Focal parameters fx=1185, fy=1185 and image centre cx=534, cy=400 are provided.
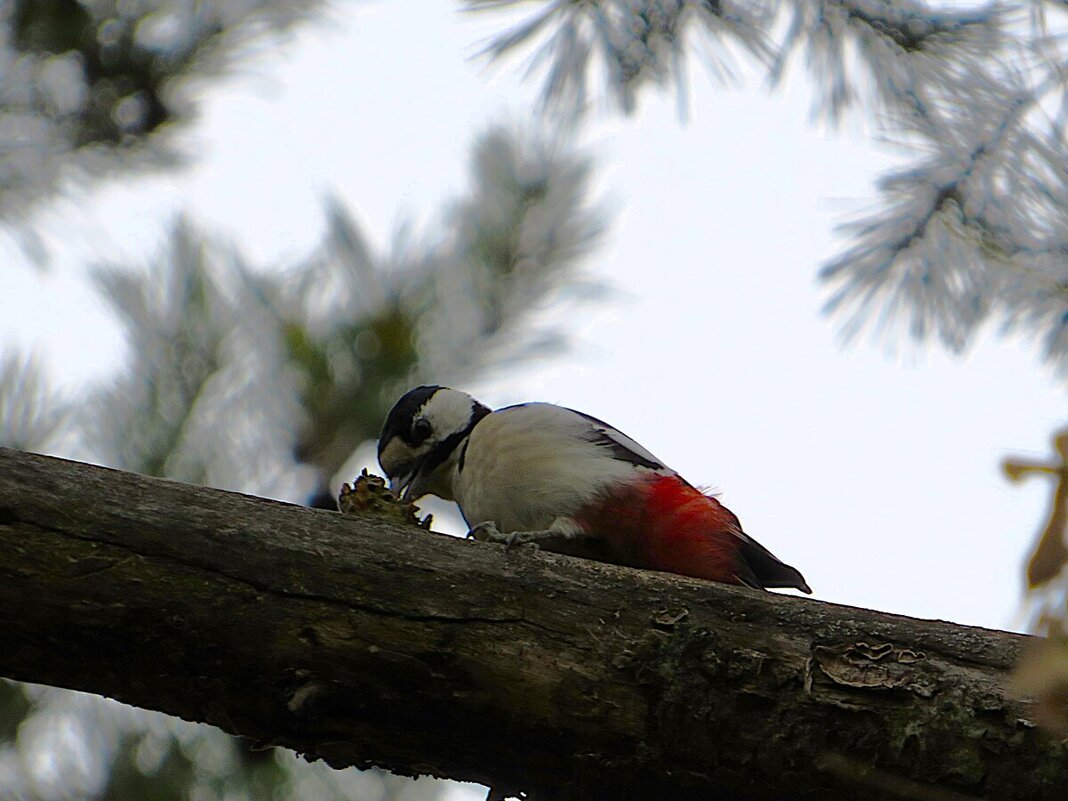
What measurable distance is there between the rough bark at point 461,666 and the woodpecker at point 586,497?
50 centimetres

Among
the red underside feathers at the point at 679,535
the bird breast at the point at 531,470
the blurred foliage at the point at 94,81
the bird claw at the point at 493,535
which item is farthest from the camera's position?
the blurred foliage at the point at 94,81

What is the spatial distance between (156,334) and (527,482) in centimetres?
83

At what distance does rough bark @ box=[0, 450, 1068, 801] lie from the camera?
1332 millimetres

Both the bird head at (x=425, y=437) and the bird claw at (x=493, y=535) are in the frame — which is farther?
the bird head at (x=425, y=437)

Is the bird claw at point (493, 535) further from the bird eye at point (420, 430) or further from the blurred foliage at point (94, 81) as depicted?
the blurred foliage at point (94, 81)

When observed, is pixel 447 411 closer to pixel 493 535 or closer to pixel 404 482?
pixel 404 482

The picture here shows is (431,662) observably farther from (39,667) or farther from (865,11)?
(865,11)

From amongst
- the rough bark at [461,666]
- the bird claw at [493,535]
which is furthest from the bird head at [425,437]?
the rough bark at [461,666]

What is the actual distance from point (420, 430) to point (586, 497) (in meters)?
0.52

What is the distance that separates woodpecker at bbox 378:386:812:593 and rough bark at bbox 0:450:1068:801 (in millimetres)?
496

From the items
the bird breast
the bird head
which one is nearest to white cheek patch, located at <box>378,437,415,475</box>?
the bird head

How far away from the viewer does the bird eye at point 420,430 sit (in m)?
2.49

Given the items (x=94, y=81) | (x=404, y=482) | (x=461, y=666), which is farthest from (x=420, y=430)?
(x=461, y=666)

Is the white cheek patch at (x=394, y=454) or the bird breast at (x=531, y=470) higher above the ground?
A: the white cheek patch at (x=394, y=454)
